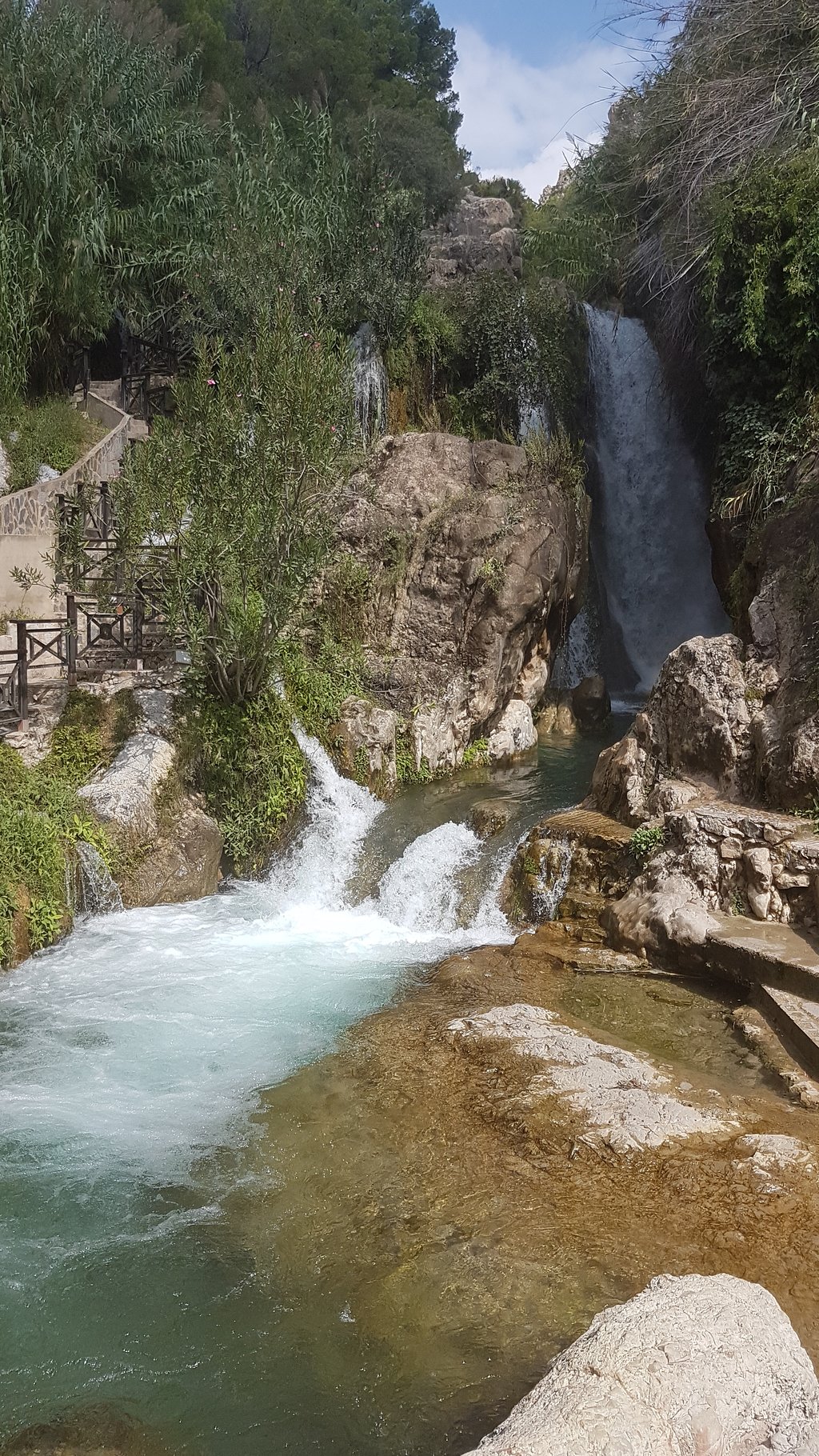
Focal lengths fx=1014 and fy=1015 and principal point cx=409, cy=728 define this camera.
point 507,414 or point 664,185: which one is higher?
point 664,185

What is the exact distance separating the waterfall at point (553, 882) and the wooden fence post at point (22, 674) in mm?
5848

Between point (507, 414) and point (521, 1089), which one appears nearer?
point (521, 1089)

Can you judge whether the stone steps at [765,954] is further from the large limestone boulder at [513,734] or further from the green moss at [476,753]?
the large limestone boulder at [513,734]

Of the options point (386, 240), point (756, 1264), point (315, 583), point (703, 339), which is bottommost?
point (756, 1264)

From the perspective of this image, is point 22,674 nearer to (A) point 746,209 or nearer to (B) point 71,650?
(B) point 71,650

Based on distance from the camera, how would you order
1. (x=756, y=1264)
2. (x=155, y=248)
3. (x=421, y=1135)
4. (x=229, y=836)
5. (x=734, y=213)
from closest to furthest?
(x=756, y=1264), (x=421, y=1135), (x=229, y=836), (x=734, y=213), (x=155, y=248)

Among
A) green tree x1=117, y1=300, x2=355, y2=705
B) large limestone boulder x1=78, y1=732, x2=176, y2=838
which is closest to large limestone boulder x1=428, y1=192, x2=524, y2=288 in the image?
green tree x1=117, y1=300, x2=355, y2=705

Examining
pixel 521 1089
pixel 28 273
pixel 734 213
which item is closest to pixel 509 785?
pixel 521 1089

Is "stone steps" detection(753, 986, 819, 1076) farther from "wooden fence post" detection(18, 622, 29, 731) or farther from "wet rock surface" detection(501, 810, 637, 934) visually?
"wooden fence post" detection(18, 622, 29, 731)

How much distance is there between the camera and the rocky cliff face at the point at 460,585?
46.3 ft

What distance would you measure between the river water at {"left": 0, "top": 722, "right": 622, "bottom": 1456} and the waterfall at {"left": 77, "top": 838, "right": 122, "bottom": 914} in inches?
10.2

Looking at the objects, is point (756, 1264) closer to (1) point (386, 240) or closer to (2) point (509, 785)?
(2) point (509, 785)

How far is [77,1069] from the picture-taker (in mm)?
7156

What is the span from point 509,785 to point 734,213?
780cm
